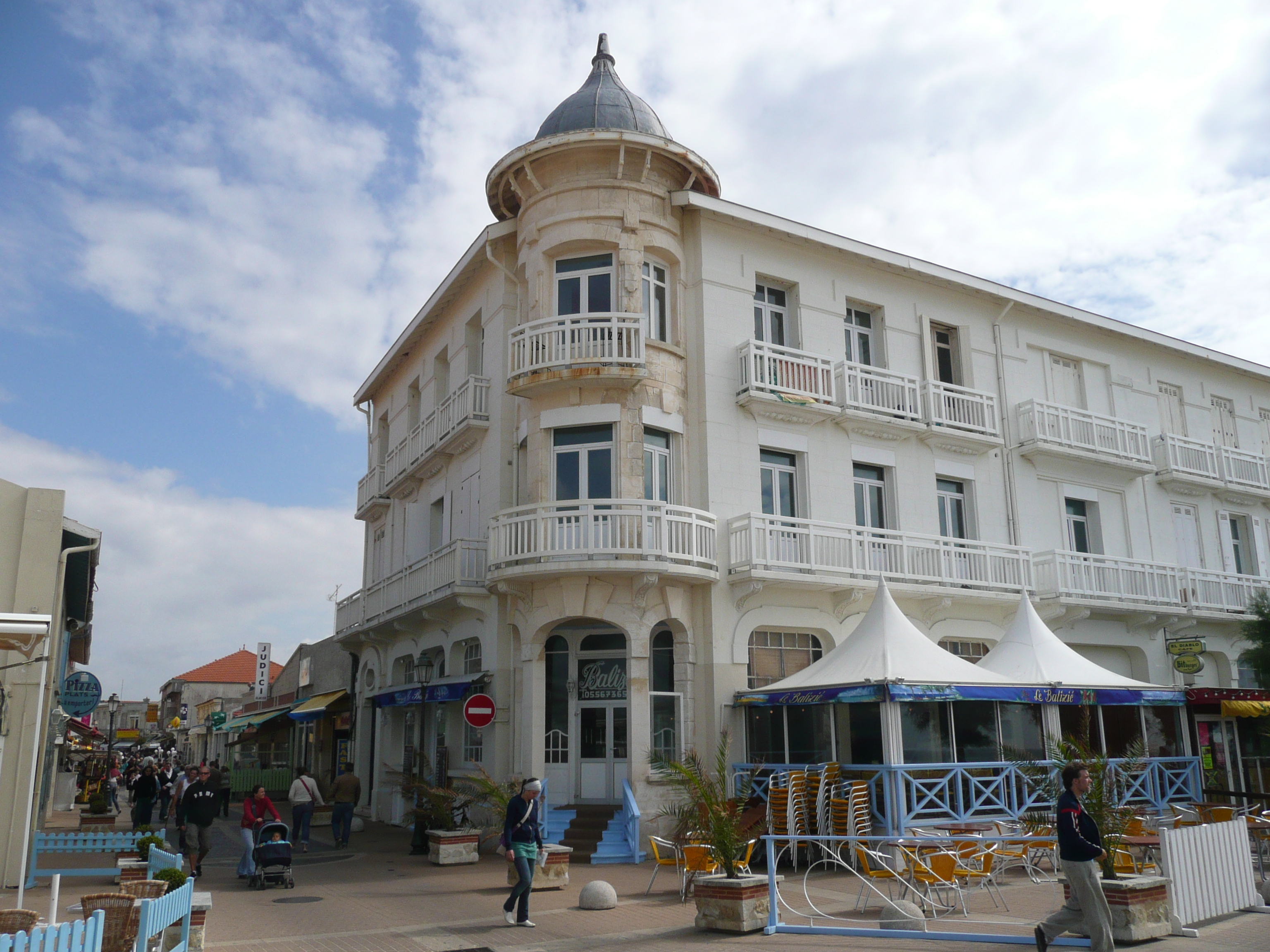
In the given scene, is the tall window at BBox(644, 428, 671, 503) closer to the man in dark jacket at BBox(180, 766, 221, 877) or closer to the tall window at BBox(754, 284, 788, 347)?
the tall window at BBox(754, 284, 788, 347)

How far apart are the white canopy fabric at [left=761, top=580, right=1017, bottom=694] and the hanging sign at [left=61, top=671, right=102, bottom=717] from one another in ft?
40.3

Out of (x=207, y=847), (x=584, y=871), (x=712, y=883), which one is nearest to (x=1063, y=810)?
(x=712, y=883)

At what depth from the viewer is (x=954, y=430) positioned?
21.5 m

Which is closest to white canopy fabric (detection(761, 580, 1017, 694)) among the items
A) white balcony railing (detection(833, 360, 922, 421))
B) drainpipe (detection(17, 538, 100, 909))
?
white balcony railing (detection(833, 360, 922, 421))

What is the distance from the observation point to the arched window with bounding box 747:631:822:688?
61.8 feet

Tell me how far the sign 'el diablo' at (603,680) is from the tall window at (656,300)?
6.12m

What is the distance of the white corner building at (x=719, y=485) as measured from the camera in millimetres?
18047

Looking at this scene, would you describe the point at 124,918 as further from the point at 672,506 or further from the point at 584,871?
the point at 672,506

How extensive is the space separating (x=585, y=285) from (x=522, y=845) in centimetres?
1121

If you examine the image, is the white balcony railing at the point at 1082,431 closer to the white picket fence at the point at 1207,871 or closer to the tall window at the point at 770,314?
the tall window at the point at 770,314

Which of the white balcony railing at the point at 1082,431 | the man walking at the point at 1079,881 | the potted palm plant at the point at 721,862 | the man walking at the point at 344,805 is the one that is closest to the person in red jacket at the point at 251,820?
the man walking at the point at 344,805

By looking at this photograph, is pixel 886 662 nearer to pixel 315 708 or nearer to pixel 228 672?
pixel 315 708

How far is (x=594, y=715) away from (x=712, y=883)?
8.18 metres

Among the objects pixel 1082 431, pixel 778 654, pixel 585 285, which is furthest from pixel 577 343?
pixel 1082 431
